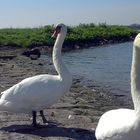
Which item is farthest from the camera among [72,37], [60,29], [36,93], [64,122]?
[72,37]

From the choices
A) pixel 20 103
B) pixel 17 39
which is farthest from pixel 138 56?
pixel 17 39

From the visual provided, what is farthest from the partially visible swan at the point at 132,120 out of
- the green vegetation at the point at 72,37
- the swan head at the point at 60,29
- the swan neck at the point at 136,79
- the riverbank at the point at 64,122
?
the green vegetation at the point at 72,37

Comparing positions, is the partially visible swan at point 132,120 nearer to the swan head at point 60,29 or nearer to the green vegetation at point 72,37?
the swan head at point 60,29

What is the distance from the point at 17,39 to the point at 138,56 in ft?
143

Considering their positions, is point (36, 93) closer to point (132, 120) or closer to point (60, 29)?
point (60, 29)

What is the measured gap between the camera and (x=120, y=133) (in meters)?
6.04

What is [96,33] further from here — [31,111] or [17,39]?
[31,111]

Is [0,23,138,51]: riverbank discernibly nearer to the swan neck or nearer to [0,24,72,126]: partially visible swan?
[0,24,72,126]: partially visible swan

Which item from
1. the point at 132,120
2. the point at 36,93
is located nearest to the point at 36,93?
the point at 36,93

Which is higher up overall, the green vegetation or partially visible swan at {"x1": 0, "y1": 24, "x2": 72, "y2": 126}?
partially visible swan at {"x1": 0, "y1": 24, "x2": 72, "y2": 126}

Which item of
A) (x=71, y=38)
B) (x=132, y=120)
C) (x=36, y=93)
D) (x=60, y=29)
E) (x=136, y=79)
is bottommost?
(x=71, y=38)

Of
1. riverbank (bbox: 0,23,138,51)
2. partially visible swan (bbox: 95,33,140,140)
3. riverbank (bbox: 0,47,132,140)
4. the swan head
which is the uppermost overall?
the swan head

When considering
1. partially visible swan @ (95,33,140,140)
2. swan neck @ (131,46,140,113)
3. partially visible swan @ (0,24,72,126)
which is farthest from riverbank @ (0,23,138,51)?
swan neck @ (131,46,140,113)

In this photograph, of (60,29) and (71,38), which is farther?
(71,38)
